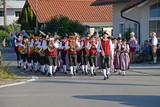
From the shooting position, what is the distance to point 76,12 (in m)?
53.4

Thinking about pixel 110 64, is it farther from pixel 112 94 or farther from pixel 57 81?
pixel 112 94

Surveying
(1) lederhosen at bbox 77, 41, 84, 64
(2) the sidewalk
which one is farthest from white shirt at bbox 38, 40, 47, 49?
(2) the sidewalk

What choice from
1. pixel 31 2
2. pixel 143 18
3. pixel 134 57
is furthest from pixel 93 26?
pixel 134 57

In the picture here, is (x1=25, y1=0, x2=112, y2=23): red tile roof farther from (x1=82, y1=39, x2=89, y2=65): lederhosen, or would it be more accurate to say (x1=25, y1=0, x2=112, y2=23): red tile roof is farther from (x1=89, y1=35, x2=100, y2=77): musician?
(x1=89, y1=35, x2=100, y2=77): musician

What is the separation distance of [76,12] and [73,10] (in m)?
0.45

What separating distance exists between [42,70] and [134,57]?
6672mm

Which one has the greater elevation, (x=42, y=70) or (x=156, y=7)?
(x=156, y=7)

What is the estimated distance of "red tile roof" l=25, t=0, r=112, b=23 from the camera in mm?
52094

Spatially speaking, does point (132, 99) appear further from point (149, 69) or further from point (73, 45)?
point (149, 69)

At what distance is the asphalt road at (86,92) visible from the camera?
13.0 meters

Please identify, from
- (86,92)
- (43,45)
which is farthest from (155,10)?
(86,92)

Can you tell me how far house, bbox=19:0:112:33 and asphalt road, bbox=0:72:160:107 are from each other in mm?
31728

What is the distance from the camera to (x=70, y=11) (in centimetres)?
5359

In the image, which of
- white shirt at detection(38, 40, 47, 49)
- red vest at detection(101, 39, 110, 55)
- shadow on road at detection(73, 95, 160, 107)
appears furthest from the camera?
white shirt at detection(38, 40, 47, 49)
